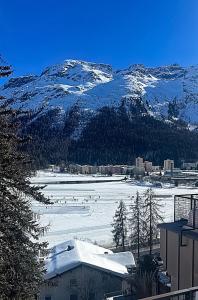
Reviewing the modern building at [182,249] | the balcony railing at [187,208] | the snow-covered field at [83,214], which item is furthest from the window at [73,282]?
the modern building at [182,249]

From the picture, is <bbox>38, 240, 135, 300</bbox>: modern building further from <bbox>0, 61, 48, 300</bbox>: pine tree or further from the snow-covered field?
the snow-covered field

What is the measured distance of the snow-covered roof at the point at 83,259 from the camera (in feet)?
79.3

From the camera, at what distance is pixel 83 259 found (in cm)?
2450

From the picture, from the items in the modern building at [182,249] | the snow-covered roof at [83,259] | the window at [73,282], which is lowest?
the window at [73,282]

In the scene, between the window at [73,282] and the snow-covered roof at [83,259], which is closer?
the snow-covered roof at [83,259]

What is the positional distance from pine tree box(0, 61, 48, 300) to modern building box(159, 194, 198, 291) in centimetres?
304

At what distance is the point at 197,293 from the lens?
464 cm

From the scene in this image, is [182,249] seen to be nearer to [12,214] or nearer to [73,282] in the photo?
[12,214]

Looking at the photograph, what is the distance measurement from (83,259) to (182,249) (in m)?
16.5

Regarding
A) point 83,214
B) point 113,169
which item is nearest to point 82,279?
point 83,214

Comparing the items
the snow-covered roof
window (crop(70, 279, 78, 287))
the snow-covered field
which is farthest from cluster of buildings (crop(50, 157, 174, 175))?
window (crop(70, 279, 78, 287))

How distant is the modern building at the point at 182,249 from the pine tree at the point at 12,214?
3.04m

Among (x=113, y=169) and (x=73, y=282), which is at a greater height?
(x=113, y=169)

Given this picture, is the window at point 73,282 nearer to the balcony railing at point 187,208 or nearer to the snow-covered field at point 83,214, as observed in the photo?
the snow-covered field at point 83,214
